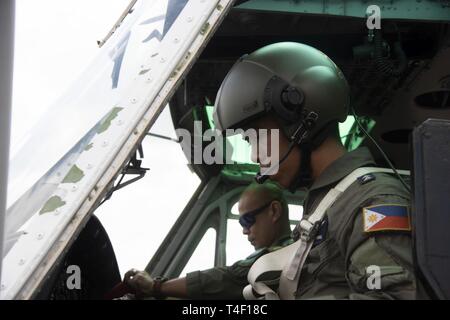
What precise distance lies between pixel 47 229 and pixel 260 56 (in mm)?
1186

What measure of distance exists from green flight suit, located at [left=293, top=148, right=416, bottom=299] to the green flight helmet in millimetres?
195

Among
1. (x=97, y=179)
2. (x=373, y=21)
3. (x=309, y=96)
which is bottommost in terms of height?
(x=97, y=179)

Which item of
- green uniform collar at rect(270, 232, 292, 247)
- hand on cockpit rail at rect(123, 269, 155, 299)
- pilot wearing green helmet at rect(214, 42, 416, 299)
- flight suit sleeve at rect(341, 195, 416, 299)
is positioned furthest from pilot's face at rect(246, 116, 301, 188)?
green uniform collar at rect(270, 232, 292, 247)

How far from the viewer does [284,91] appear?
219 cm

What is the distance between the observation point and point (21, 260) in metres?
1.29

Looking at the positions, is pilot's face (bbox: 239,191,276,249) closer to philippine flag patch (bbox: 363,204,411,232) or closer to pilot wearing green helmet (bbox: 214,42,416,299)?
pilot wearing green helmet (bbox: 214,42,416,299)

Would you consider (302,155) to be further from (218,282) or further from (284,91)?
(218,282)

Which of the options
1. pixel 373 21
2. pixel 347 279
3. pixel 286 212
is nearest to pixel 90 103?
pixel 347 279

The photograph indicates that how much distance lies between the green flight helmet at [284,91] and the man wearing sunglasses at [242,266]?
1.44 ft

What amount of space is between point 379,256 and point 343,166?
0.50 m

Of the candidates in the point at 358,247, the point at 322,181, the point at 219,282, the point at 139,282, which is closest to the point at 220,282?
the point at 219,282

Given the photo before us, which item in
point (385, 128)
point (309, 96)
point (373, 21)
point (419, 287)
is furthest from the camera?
point (385, 128)

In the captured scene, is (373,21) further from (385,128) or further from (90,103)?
(90,103)

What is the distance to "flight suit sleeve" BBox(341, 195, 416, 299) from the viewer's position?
5.32 ft
